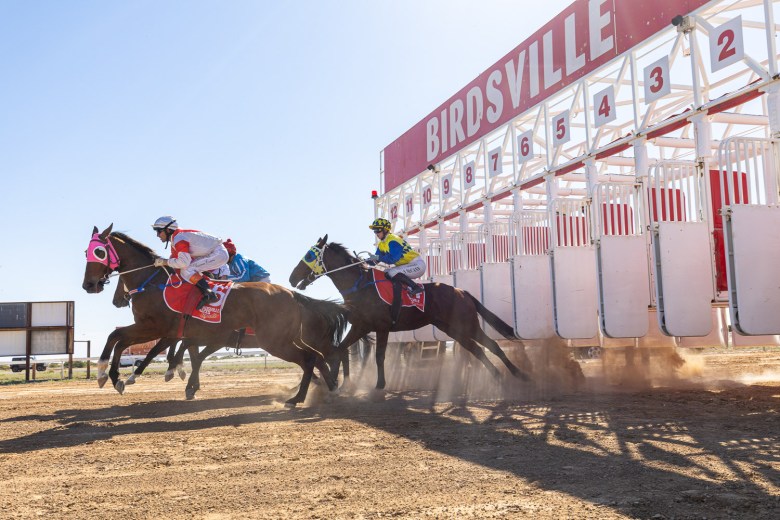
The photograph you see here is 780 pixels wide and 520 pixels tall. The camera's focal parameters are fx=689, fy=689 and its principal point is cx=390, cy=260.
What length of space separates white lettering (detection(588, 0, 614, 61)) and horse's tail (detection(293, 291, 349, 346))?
608 cm

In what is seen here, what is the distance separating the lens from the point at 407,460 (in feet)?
14.0

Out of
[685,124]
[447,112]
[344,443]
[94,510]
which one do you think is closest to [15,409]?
[344,443]

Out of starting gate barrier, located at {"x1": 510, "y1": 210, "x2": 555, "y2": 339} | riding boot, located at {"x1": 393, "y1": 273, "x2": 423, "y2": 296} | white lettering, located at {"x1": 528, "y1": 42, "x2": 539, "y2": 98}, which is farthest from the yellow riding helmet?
white lettering, located at {"x1": 528, "y1": 42, "x2": 539, "y2": 98}

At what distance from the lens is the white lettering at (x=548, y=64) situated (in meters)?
12.5

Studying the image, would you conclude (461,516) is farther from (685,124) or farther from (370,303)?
(685,124)

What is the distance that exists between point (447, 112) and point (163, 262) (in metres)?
10.5

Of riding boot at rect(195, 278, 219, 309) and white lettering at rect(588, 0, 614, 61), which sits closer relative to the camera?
riding boot at rect(195, 278, 219, 309)

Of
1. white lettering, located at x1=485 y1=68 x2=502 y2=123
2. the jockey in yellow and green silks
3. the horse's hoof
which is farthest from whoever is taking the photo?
white lettering, located at x1=485 y1=68 x2=502 y2=123

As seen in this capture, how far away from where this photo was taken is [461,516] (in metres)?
3.02

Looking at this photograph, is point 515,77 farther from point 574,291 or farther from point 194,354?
point 194,354

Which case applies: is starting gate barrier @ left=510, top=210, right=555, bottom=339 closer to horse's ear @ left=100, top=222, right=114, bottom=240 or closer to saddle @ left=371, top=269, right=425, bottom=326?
saddle @ left=371, top=269, right=425, bottom=326

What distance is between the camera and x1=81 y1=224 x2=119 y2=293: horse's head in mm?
7320

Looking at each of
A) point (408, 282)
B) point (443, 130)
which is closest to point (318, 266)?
point (408, 282)

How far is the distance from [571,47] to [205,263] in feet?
26.0
